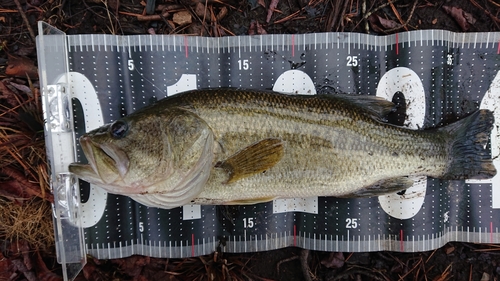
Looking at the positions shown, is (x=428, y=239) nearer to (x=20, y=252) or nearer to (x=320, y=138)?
(x=320, y=138)

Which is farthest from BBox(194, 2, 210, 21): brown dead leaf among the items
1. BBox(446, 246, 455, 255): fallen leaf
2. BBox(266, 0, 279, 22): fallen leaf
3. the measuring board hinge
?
BBox(446, 246, 455, 255): fallen leaf

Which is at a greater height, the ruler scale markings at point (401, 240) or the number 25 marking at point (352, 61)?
the number 25 marking at point (352, 61)

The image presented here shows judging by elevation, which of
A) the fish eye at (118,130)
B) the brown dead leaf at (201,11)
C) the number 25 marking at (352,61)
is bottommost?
the fish eye at (118,130)

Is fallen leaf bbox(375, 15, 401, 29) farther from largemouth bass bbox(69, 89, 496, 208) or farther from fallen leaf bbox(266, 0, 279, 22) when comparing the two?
fallen leaf bbox(266, 0, 279, 22)

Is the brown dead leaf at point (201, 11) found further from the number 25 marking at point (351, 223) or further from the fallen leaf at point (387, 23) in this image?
the number 25 marking at point (351, 223)

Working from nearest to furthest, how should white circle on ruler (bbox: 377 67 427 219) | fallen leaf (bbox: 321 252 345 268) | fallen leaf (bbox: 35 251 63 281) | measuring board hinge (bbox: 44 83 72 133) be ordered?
1. measuring board hinge (bbox: 44 83 72 133)
2. fallen leaf (bbox: 35 251 63 281)
3. white circle on ruler (bbox: 377 67 427 219)
4. fallen leaf (bbox: 321 252 345 268)

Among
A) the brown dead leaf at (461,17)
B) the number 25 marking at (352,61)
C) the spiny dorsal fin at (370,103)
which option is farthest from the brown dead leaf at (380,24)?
the spiny dorsal fin at (370,103)
